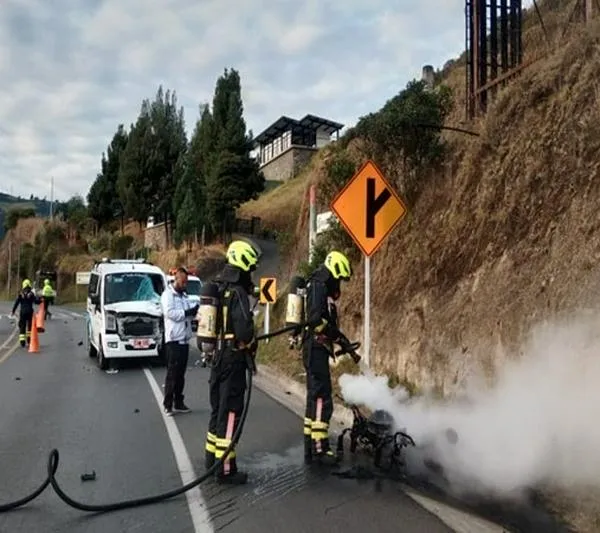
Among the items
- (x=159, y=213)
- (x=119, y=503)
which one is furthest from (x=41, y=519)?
(x=159, y=213)

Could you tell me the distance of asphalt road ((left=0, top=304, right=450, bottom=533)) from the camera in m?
5.29

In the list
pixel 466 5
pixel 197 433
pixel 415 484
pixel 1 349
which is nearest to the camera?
pixel 415 484

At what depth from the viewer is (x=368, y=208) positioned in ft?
31.2

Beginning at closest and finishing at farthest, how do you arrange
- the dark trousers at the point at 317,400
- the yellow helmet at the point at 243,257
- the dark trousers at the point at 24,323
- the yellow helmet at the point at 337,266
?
the yellow helmet at the point at 243,257 < the dark trousers at the point at 317,400 < the yellow helmet at the point at 337,266 < the dark trousers at the point at 24,323

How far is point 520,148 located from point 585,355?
4280 millimetres

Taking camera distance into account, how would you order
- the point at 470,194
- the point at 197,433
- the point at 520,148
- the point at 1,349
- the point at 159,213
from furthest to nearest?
the point at 159,213 → the point at 1,349 → the point at 470,194 → the point at 520,148 → the point at 197,433

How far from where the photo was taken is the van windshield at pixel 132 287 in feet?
53.4

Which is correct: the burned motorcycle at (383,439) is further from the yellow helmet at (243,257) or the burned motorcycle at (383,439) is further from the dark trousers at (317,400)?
the yellow helmet at (243,257)

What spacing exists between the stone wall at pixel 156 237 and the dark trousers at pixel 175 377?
146ft

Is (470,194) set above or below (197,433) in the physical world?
above

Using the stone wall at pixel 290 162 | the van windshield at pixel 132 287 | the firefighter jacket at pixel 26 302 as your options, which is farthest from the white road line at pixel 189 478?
the stone wall at pixel 290 162

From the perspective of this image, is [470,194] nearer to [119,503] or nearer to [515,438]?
[515,438]

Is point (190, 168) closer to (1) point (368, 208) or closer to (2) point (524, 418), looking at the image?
(1) point (368, 208)

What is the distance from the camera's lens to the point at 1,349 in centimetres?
2047
